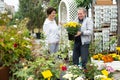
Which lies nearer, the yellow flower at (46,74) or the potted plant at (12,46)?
the yellow flower at (46,74)

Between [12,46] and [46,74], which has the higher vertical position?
[12,46]

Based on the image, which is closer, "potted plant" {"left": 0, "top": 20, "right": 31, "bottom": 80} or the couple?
"potted plant" {"left": 0, "top": 20, "right": 31, "bottom": 80}

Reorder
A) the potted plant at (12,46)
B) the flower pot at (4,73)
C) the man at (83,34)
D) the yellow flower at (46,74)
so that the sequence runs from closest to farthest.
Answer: the yellow flower at (46,74) < the flower pot at (4,73) < the potted plant at (12,46) < the man at (83,34)

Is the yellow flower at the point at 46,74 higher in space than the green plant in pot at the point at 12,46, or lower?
lower

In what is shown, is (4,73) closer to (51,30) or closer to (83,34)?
(51,30)

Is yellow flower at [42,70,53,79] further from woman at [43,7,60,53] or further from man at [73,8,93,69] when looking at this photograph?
woman at [43,7,60,53]

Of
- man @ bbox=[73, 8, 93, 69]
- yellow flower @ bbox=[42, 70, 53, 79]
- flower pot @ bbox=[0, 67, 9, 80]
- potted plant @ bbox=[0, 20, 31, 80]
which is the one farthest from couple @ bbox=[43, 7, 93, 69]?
yellow flower @ bbox=[42, 70, 53, 79]

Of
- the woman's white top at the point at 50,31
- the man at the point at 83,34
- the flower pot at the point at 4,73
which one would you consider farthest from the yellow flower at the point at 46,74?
the woman's white top at the point at 50,31

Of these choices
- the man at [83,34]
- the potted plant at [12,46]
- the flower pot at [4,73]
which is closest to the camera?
the flower pot at [4,73]

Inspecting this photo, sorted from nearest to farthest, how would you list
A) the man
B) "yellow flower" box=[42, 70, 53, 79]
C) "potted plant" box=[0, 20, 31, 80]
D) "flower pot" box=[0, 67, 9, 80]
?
"yellow flower" box=[42, 70, 53, 79]
"flower pot" box=[0, 67, 9, 80]
"potted plant" box=[0, 20, 31, 80]
the man

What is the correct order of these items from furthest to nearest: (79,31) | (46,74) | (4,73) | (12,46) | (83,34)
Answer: (79,31)
(83,34)
(12,46)
(4,73)
(46,74)

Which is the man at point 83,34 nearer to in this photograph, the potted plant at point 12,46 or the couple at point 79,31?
the couple at point 79,31

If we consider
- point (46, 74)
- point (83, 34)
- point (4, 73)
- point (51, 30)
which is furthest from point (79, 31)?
point (46, 74)

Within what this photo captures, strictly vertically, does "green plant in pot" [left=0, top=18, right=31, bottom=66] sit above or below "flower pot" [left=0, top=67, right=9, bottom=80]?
above
